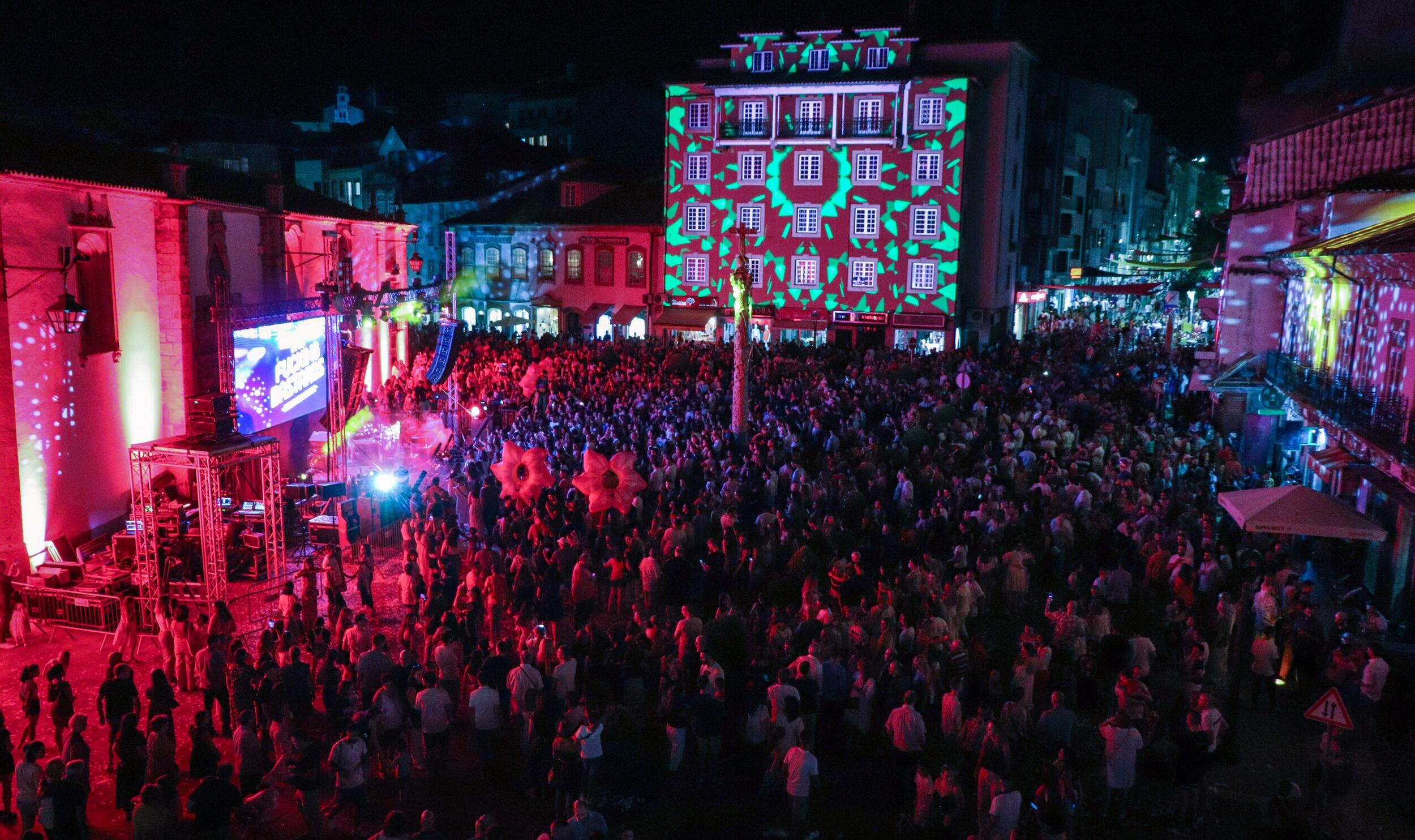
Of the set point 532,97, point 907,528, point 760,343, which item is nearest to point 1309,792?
point 907,528

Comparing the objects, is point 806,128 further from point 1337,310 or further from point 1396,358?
point 1396,358

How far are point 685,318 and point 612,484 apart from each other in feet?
77.7

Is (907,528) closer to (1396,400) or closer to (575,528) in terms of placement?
(575,528)

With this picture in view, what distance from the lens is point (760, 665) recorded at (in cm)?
1056

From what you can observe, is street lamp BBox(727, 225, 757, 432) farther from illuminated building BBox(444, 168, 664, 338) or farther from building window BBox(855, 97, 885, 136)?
illuminated building BBox(444, 168, 664, 338)

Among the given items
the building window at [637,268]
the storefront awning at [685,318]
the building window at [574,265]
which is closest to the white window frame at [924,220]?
the storefront awning at [685,318]

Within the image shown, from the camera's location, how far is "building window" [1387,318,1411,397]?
45.3ft

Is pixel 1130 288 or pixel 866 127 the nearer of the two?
pixel 866 127

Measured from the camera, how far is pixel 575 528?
48.8 feet

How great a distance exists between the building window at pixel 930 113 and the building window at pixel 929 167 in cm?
90

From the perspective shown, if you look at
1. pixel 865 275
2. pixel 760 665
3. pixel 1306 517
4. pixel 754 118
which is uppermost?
pixel 754 118

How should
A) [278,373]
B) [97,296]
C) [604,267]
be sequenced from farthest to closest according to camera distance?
[604,267] → [278,373] → [97,296]

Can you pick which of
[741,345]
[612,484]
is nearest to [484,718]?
[612,484]

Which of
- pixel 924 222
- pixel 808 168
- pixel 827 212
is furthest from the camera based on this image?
pixel 827 212
